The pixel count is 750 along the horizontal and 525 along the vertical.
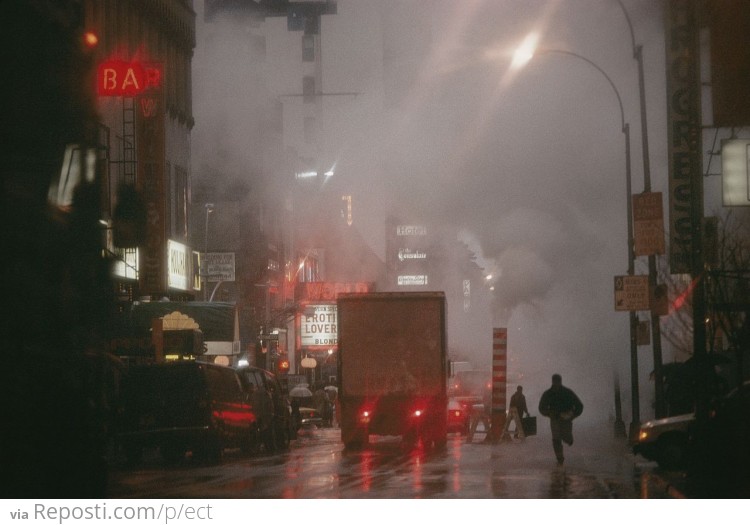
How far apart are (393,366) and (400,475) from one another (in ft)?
25.1

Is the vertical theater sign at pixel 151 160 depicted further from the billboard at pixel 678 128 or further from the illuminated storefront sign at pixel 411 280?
the illuminated storefront sign at pixel 411 280

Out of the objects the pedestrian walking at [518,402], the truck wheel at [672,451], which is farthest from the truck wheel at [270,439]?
the truck wheel at [672,451]

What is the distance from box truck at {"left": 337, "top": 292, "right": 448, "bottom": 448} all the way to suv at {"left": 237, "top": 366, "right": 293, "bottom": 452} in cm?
177

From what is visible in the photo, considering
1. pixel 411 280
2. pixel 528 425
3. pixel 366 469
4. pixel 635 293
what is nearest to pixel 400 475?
pixel 366 469

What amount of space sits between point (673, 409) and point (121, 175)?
15.1 m

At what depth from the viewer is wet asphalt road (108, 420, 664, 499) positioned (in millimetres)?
14914

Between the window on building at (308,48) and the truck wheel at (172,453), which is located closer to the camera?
the truck wheel at (172,453)

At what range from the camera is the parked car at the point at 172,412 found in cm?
2183

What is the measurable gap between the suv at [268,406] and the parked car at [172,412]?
225 cm

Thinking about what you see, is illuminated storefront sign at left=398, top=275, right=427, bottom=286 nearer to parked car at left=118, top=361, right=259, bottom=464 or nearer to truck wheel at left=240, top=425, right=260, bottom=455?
truck wheel at left=240, top=425, right=260, bottom=455

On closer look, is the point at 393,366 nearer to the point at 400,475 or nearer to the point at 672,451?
the point at 400,475
